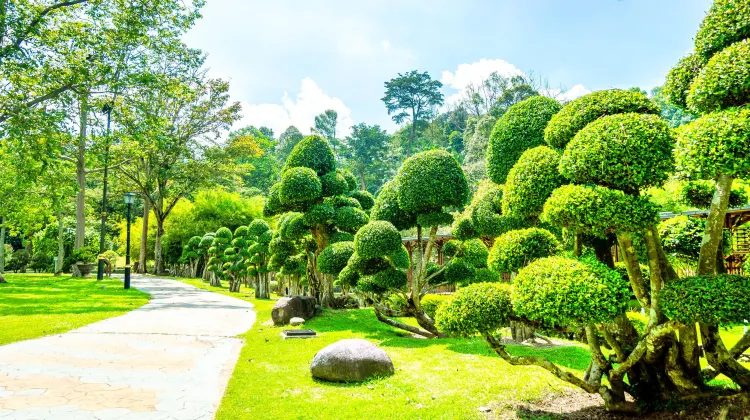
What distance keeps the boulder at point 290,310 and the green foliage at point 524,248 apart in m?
7.22

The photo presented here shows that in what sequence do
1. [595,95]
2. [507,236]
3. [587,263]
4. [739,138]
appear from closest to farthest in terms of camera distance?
[739,138] < [587,263] < [595,95] < [507,236]

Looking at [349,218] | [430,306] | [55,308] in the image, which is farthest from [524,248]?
[55,308]

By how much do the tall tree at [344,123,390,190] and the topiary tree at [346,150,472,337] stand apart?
39481mm

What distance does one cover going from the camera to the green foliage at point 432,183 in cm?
806

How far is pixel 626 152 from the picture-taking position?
3.19 metres

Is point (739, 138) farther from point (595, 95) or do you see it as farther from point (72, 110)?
point (72, 110)

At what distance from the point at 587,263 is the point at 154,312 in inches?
457

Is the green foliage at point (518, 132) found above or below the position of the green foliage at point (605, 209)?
above

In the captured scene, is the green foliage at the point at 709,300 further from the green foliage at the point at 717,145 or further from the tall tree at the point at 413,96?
the tall tree at the point at 413,96

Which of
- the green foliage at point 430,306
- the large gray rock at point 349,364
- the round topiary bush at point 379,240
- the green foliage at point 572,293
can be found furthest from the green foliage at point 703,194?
the green foliage at point 430,306

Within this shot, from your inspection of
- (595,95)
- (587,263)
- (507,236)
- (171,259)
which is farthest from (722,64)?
(171,259)

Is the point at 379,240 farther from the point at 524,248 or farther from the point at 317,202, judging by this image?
the point at 524,248

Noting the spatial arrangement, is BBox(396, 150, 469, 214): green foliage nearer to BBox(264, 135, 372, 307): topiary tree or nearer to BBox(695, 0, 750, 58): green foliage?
BBox(264, 135, 372, 307): topiary tree

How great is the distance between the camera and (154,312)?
1173cm
